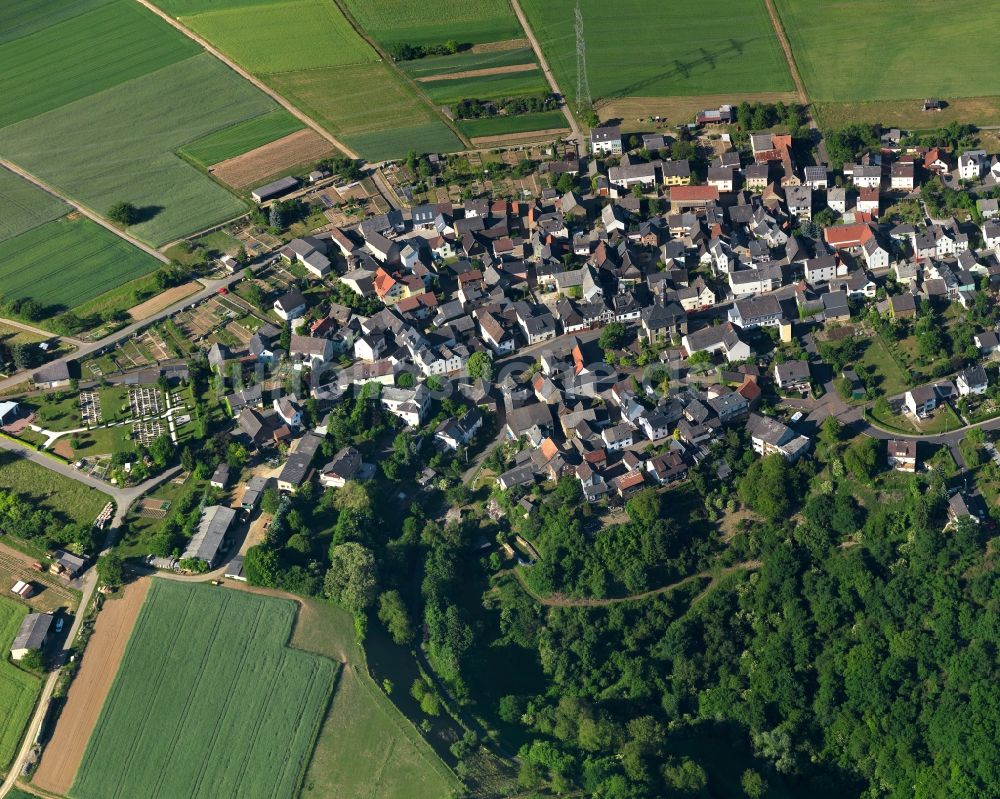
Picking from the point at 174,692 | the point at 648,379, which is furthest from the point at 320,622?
the point at 648,379

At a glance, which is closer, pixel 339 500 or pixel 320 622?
pixel 320 622

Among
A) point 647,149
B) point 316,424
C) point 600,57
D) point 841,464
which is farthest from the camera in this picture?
point 600,57

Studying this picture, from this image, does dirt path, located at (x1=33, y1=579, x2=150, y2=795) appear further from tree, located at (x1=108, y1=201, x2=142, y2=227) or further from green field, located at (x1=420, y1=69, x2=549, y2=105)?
green field, located at (x1=420, y1=69, x2=549, y2=105)

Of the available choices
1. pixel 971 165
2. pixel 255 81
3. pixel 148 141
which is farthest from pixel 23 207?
pixel 971 165

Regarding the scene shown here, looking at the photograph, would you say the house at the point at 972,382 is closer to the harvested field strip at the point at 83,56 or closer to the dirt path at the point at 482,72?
the dirt path at the point at 482,72

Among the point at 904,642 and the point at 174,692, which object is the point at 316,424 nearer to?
the point at 174,692

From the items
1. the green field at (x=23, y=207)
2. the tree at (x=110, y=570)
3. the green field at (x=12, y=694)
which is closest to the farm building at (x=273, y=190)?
the green field at (x=23, y=207)
